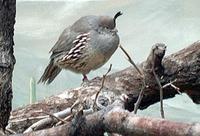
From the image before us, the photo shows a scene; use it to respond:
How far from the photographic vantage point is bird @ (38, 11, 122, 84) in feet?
8.81

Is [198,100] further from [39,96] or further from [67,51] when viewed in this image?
[39,96]

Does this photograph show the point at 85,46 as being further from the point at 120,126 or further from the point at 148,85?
the point at 120,126

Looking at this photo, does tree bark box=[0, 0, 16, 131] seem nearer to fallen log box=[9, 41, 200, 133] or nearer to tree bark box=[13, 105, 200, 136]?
tree bark box=[13, 105, 200, 136]

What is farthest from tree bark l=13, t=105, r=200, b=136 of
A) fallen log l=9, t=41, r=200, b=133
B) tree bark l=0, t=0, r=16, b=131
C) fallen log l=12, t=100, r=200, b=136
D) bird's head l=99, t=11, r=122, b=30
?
bird's head l=99, t=11, r=122, b=30

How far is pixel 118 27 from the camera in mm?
3514

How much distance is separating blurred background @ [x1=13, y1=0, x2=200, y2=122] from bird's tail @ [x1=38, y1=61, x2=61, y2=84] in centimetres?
7

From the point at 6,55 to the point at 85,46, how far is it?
1321 millimetres

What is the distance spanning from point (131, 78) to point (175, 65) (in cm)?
13

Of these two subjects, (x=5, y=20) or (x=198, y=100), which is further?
(x=198, y=100)

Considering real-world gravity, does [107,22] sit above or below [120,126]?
above

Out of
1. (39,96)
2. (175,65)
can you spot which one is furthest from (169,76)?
(39,96)

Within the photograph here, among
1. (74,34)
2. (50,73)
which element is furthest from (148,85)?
(50,73)

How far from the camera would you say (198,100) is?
2023 millimetres

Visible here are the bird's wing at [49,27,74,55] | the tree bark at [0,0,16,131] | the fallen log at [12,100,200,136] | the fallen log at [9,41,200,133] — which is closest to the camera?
the fallen log at [12,100,200,136]
